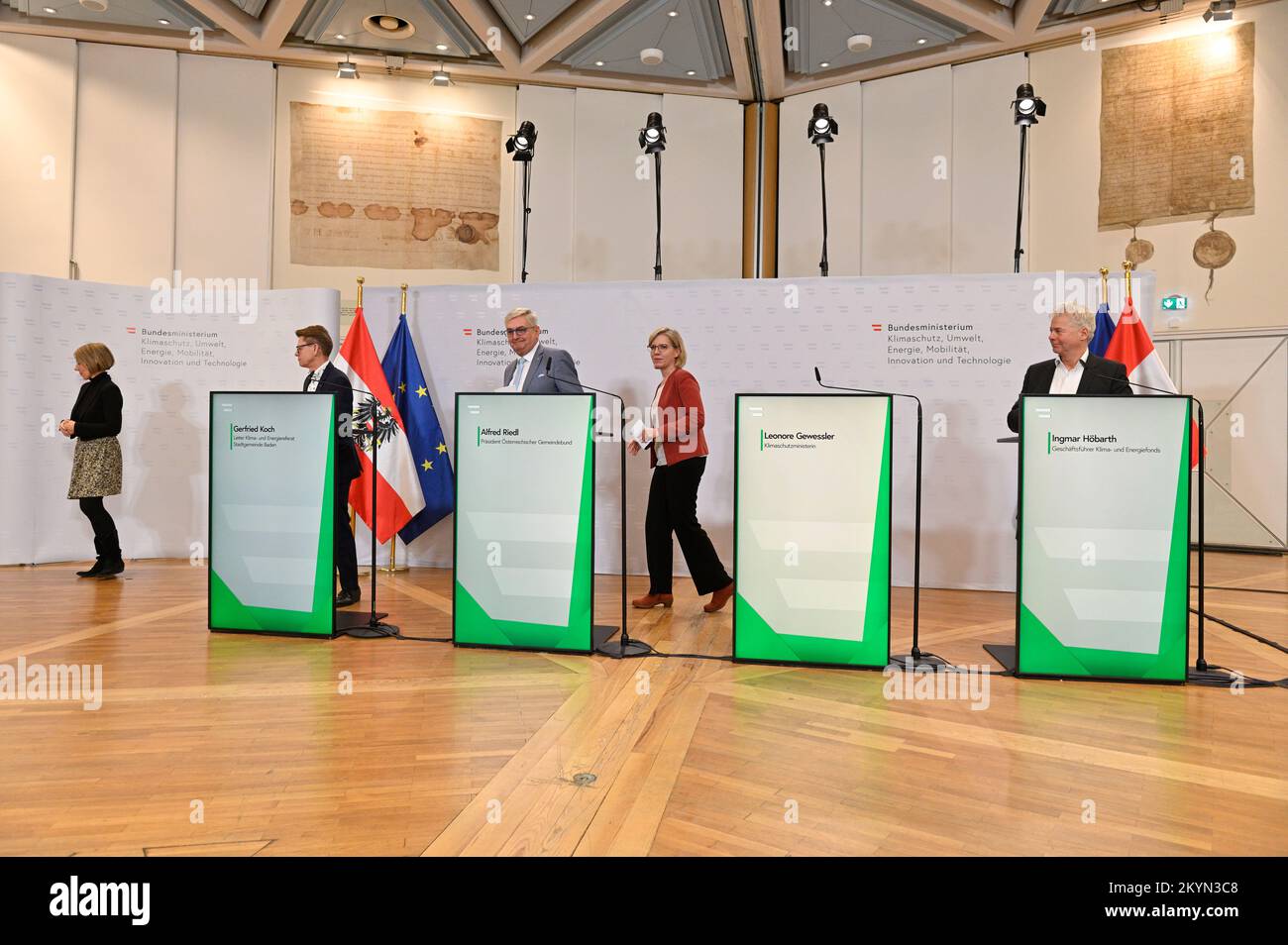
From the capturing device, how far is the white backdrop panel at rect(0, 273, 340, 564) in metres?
5.91

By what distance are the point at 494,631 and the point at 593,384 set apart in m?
2.43

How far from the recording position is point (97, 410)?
5.49m

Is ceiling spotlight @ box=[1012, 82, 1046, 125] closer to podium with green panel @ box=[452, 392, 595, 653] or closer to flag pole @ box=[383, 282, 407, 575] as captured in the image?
podium with green panel @ box=[452, 392, 595, 653]

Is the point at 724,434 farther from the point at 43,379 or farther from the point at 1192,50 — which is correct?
the point at 1192,50

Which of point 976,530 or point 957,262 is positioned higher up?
point 957,262

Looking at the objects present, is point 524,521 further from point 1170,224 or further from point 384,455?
point 1170,224

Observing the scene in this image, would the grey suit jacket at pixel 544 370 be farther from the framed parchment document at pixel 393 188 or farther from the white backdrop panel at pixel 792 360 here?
the framed parchment document at pixel 393 188

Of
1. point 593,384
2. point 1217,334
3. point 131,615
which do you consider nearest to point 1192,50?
point 1217,334

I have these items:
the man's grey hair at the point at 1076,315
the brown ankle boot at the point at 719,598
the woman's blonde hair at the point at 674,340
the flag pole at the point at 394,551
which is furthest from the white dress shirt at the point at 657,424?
the flag pole at the point at 394,551

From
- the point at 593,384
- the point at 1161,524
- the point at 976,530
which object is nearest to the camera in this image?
the point at 1161,524

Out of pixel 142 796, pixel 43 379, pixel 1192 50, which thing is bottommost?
pixel 142 796

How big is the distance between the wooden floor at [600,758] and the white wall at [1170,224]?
5.01 metres

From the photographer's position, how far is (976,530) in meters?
5.42

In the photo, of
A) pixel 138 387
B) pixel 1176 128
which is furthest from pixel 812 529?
pixel 1176 128
